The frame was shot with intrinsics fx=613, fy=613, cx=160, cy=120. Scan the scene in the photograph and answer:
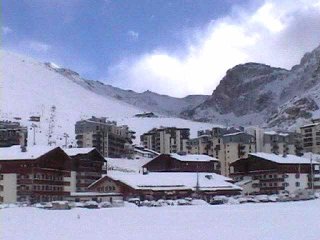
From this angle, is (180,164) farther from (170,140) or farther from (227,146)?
(170,140)

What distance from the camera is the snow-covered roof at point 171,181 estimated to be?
302 ft

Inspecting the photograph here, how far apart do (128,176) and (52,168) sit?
11823 mm

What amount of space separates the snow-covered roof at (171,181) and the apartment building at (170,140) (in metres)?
83.3

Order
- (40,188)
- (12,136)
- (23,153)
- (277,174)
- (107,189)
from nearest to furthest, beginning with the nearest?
(40,188) < (23,153) < (107,189) < (277,174) < (12,136)

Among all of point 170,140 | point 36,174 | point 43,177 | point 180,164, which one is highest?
point 170,140

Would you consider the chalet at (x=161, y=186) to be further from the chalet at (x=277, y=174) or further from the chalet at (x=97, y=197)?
the chalet at (x=277, y=174)

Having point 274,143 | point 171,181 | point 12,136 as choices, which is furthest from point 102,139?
point 171,181

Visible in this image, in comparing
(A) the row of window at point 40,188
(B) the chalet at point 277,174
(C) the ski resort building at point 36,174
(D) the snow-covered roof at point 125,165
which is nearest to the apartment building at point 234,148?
(D) the snow-covered roof at point 125,165

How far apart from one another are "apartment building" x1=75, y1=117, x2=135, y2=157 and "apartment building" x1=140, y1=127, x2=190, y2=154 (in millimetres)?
14897

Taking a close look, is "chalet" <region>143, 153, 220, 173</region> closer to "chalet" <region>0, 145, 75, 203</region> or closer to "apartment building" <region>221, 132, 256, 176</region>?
"apartment building" <region>221, 132, 256, 176</region>

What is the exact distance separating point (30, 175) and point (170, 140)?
108 m

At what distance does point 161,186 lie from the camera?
92812mm

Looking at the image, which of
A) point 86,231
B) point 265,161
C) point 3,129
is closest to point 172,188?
point 265,161

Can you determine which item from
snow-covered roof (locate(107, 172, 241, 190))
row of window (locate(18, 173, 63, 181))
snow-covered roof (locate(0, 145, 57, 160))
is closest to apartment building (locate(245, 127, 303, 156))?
snow-covered roof (locate(107, 172, 241, 190))
